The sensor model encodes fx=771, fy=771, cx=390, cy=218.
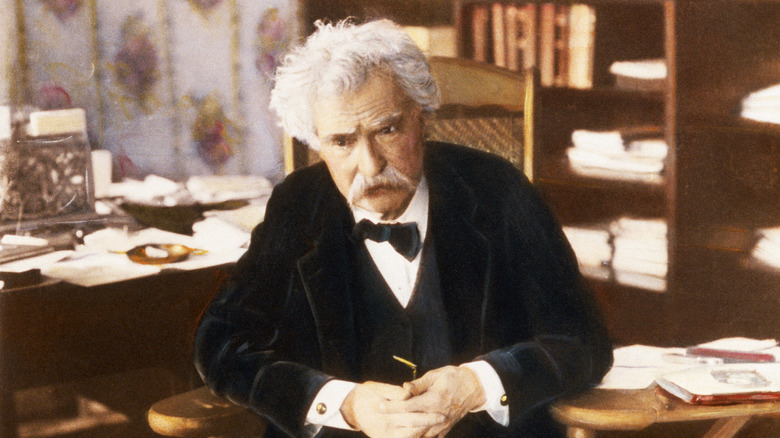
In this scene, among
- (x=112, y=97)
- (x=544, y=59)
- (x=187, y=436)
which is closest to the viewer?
(x=187, y=436)

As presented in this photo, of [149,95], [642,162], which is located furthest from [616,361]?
[149,95]

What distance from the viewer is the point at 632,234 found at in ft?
6.82

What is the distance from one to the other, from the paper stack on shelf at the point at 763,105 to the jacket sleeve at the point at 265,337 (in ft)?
4.25

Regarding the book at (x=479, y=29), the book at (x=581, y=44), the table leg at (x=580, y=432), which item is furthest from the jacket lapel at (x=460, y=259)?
the book at (x=581, y=44)

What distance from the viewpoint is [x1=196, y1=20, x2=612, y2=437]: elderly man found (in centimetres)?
154

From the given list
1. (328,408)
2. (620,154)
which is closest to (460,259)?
(328,408)

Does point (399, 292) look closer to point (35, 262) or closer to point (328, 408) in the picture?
point (328, 408)

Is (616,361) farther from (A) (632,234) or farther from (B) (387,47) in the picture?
(B) (387,47)

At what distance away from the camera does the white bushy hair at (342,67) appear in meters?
1.50

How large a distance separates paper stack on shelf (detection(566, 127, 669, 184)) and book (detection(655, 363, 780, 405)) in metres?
0.66

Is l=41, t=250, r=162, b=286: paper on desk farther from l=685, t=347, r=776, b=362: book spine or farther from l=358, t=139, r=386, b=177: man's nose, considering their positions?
l=685, t=347, r=776, b=362: book spine

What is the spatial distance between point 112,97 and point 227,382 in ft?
2.14

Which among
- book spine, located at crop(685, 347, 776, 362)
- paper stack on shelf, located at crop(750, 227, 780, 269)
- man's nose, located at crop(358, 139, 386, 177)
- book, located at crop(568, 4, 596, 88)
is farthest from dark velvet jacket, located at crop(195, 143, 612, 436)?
paper stack on shelf, located at crop(750, 227, 780, 269)

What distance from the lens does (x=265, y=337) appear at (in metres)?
1.62
